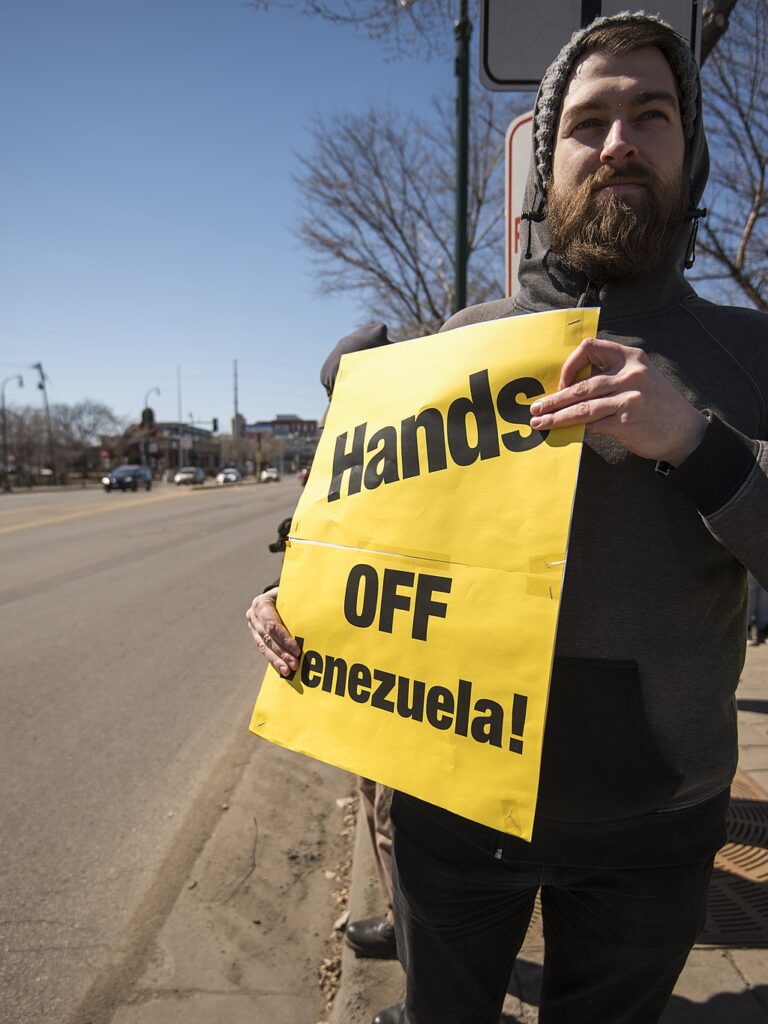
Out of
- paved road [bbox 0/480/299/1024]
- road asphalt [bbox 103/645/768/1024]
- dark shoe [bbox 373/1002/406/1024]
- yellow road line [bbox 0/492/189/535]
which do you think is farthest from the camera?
yellow road line [bbox 0/492/189/535]

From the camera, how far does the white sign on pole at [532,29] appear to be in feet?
7.47

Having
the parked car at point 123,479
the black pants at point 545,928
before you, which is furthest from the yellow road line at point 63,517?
the parked car at point 123,479

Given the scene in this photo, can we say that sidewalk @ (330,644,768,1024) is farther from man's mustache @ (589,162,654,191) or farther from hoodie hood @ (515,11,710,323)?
man's mustache @ (589,162,654,191)

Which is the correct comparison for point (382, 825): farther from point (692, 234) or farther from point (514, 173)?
point (514, 173)

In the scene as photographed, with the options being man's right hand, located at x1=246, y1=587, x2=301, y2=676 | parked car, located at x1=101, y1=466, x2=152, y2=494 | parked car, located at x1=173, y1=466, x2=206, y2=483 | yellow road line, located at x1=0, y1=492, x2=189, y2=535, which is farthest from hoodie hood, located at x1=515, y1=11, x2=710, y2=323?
parked car, located at x1=173, y1=466, x2=206, y2=483

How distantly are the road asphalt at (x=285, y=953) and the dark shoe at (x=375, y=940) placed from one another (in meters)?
0.03

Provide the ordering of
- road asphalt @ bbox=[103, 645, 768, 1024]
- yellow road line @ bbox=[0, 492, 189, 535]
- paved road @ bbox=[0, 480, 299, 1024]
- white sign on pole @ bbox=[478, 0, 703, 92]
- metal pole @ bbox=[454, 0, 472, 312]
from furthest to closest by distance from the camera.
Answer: yellow road line @ bbox=[0, 492, 189, 535] < metal pole @ bbox=[454, 0, 472, 312] < paved road @ bbox=[0, 480, 299, 1024] < white sign on pole @ bbox=[478, 0, 703, 92] < road asphalt @ bbox=[103, 645, 768, 1024]

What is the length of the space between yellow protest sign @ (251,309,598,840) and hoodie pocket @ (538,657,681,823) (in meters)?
0.10

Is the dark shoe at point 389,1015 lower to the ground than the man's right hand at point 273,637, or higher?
lower

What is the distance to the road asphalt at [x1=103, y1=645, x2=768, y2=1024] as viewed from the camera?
2.16m

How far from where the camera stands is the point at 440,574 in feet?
4.02

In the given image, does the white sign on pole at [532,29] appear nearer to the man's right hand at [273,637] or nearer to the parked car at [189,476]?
the man's right hand at [273,637]

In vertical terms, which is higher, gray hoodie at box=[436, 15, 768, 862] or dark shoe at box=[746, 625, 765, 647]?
gray hoodie at box=[436, 15, 768, 862]

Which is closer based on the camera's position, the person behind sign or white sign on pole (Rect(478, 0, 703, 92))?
the person behind sign
